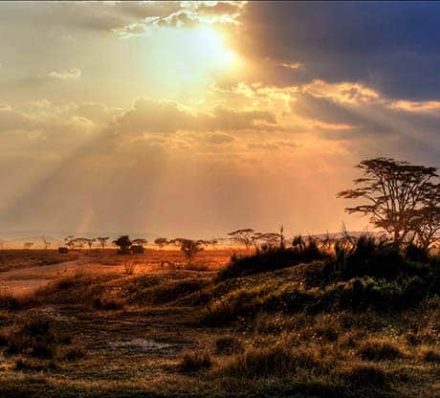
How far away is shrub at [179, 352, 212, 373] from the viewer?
1178 cm

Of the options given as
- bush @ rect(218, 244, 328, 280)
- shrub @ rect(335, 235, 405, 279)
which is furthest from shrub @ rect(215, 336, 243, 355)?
bush @ rect(218, 244, 328, 280)

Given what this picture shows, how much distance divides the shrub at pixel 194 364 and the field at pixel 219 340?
2 centimetres

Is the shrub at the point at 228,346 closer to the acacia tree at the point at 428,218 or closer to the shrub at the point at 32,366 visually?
the shrub at the point at 32,366

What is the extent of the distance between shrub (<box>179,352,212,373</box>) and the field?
21mm

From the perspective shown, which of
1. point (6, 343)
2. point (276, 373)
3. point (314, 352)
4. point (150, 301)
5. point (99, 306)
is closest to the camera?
point (276, 373)

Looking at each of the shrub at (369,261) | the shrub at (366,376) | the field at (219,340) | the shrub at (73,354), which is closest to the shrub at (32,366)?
the field at (219,340)

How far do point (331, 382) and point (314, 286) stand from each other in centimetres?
1139

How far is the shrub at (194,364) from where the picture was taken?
11781 millimetres

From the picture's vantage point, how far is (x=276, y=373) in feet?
36.6

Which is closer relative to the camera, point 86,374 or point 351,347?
point 86,374

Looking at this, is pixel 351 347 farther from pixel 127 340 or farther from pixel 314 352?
pixel 127 340

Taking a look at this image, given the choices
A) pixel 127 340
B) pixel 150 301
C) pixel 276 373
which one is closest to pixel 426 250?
pixel 150 301

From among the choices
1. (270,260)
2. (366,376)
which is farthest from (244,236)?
(366,376)

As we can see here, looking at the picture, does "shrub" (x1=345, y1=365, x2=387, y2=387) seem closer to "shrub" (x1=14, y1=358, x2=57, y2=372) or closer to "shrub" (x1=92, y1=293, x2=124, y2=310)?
"shrub" (x1=14, y1=358, x2=57, y2=372)
